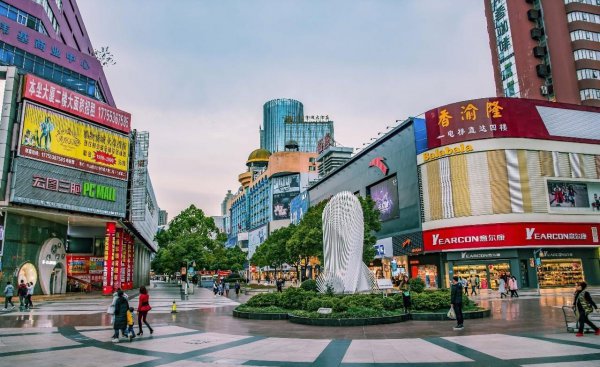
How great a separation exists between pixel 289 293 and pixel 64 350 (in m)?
11.4

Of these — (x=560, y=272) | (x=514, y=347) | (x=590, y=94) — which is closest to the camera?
(x=514, y=347)

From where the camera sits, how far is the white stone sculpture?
23.0m

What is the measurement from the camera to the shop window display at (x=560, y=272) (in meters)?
45.3

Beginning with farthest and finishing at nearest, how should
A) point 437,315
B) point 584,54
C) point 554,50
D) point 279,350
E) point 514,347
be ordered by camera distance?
1. point 554,50
2. point 584,54
3. point 437,315
4. point 279,350
5. point 514,347

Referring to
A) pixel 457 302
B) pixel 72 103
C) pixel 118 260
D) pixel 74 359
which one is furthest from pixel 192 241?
pixel 74 359

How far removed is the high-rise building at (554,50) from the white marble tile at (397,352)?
66.5 m

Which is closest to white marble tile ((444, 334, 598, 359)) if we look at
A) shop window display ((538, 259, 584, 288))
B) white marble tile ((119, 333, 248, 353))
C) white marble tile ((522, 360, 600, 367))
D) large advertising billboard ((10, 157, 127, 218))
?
white marble tile ((522, 360, 600, 367))

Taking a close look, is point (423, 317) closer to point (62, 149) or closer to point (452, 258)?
point (452, 258)

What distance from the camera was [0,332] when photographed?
16141mm

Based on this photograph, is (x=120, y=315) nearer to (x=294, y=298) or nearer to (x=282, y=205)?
(x=294, y=298)

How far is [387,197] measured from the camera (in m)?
59.2

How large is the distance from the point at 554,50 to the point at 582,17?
6.86 metres

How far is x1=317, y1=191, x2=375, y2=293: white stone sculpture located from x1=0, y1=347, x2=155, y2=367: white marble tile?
12.7m

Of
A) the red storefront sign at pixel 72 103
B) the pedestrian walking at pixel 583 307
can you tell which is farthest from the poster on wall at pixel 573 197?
the red storefront sign at pixel 72 103
